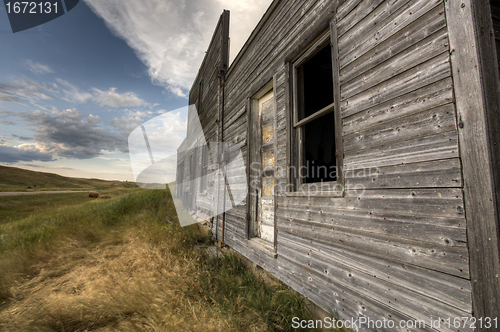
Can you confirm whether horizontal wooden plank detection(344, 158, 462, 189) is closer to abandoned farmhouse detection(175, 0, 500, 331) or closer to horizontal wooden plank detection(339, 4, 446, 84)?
abandoned farmhouse detection(175, 0, 500, 331)

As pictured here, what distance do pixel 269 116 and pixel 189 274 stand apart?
295cm

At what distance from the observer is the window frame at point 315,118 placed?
2.18 metres

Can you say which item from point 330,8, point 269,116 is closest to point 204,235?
point 269,116

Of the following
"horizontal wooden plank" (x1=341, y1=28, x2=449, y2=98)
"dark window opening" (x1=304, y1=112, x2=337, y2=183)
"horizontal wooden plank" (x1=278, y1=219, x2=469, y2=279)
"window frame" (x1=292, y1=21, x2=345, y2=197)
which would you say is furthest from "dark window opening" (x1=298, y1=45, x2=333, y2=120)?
"horizontal wooden plank" (x1=278, y1=219, x2=469, y2=279)

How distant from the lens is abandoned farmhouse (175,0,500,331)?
125 centimetres

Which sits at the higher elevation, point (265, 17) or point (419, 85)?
point (265, 17)

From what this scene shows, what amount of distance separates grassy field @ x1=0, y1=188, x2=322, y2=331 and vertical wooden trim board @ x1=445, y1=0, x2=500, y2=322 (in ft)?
5.67

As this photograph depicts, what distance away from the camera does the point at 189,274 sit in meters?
3.57

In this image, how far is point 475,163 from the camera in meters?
1.24

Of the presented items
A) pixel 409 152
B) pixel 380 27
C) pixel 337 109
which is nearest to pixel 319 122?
pixel 337 109

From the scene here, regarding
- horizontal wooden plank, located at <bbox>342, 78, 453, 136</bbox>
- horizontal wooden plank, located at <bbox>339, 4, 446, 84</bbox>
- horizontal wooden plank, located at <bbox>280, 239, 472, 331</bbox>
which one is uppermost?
horizontal wooden plank, located at <bbox>339, 4, 446, 84</bbox>

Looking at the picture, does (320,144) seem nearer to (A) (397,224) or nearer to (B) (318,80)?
(B) (318,80)

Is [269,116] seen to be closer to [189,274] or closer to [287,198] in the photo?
[287,198]

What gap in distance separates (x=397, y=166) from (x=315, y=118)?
118 centimetres
